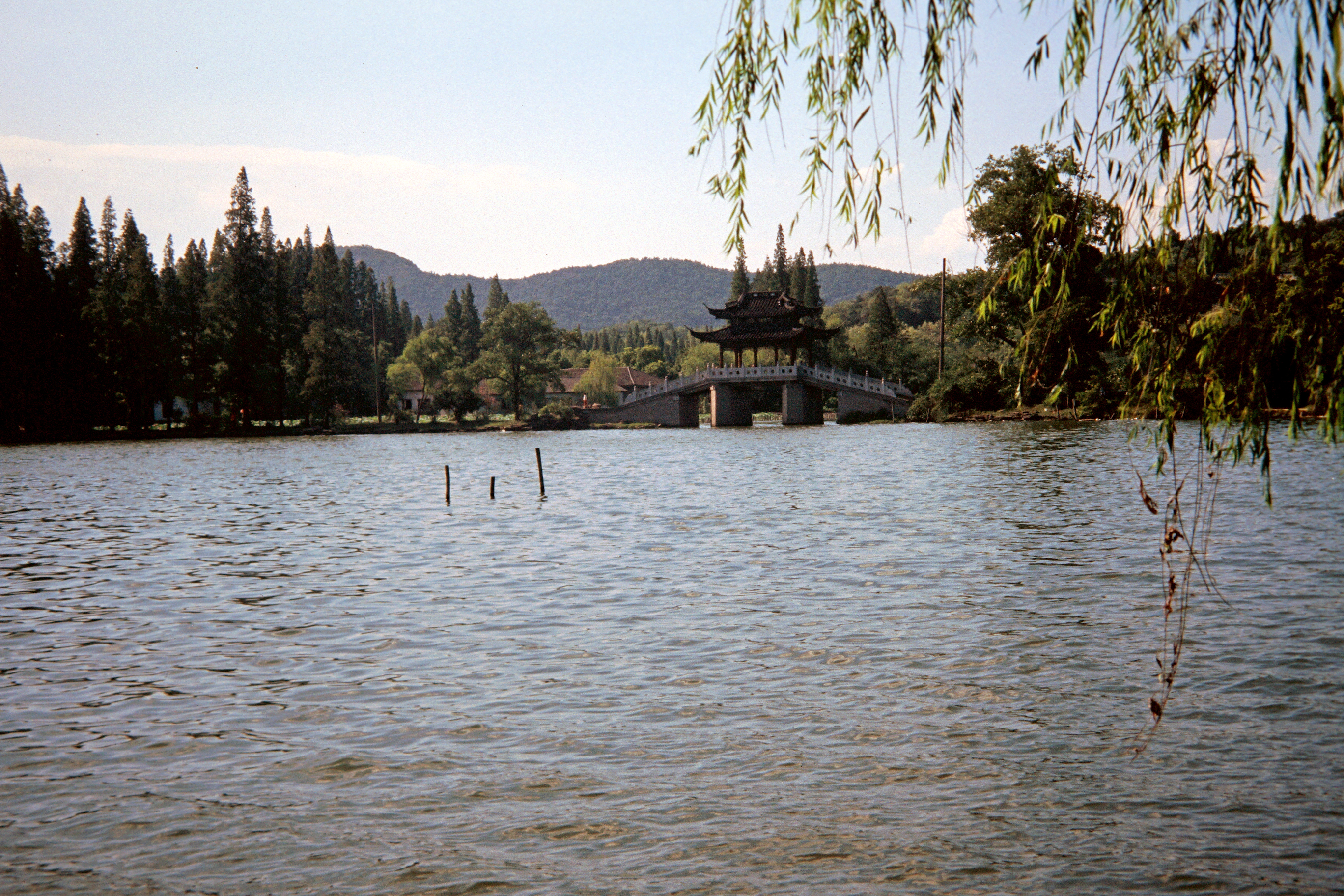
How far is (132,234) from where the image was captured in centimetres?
9394

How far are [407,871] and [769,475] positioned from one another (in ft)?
95.3

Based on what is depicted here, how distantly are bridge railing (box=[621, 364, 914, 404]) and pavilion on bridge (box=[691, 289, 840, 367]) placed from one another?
261cm

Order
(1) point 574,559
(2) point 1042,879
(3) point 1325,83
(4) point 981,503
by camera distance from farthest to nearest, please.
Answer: (4) point 981,503
(1) point 574,559
(2) point 1042,879
(3) point 1325,83

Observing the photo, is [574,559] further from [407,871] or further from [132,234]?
[132,234]

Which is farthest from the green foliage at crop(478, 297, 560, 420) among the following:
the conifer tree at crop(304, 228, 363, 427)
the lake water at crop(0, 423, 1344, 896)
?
the lake water at crop(0, 423, 1344, 896)

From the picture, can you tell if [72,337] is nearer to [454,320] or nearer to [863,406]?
[863,406]

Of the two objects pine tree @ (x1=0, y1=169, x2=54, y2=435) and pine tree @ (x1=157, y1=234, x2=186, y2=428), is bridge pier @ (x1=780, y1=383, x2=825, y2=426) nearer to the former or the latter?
pine tree @ (x1=157, y1=234, x2=186, y2=428)

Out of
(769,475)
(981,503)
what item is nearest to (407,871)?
(981,503)

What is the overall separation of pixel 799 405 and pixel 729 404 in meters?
5.68

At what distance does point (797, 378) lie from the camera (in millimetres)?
79188

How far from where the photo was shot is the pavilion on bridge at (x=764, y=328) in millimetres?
82938

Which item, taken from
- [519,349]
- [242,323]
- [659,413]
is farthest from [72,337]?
[659,413]

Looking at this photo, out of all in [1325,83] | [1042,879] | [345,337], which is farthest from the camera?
[345,337]

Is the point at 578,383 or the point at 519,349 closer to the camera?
the point at 519,349
